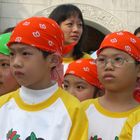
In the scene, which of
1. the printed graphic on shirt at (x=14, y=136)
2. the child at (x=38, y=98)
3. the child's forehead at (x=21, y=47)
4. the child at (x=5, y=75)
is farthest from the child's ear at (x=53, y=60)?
the child at (x=5, y=75)

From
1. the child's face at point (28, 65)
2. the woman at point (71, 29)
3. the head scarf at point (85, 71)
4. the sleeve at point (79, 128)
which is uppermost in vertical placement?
the woman at point (71, 29)

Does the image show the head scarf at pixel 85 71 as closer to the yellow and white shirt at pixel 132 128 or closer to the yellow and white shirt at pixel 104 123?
the yellow and white shirt at pixel 104 123

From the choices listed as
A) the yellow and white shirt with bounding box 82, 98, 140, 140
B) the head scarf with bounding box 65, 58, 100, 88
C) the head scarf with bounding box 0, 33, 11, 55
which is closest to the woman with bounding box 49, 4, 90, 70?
the head scarf with bounding box 65, 58, 100, 88

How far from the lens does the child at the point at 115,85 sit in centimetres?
250

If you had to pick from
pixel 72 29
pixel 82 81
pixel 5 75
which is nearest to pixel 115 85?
pixel 82 81

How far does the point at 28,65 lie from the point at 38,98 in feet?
0.61

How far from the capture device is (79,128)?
88.6 inches

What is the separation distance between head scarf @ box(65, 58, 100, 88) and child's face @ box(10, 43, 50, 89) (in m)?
0.81

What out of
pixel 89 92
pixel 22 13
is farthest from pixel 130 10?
pixel 89 92

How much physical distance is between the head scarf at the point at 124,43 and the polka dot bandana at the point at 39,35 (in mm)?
328

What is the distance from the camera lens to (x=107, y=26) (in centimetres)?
932

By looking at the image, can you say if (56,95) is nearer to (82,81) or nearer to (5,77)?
(5,77)

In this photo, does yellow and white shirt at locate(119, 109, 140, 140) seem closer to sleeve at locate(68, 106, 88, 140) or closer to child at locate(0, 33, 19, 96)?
sleeve at locate(68, 106, 88, 140)

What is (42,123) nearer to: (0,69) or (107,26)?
(0,69)
